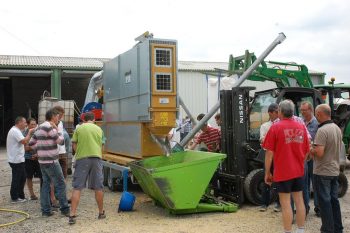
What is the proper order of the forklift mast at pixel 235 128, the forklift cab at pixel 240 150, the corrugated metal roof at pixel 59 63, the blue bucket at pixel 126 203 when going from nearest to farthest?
the blue bucket at pixel 126 203
the forklift cab at pixel 240 150
the forklift mast at pixel 235 128
the corrugated metal roof at pixel 59 63

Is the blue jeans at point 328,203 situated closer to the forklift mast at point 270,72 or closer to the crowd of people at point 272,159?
the crowd of people at point 272,159

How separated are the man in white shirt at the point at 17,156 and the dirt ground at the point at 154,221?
67 centimetres

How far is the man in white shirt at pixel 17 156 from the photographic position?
8.41 m

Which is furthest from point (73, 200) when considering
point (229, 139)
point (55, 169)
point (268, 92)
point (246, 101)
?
point (268, 92)

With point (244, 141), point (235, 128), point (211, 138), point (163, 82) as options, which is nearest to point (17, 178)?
point (163, 82)

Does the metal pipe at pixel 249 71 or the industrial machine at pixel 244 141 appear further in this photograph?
the metal pipe at pixel 249 71

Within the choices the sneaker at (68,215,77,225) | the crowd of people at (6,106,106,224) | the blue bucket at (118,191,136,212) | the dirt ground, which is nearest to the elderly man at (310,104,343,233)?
the dirt ground

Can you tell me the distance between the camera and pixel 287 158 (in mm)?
5250

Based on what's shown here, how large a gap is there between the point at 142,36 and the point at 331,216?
4612 millimetres

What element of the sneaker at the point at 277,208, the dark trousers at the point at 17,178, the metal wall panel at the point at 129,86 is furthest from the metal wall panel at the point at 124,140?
the sneaker at the point at 277,208

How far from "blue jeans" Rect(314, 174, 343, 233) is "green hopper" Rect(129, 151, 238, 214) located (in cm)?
187

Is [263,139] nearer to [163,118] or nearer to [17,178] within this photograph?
[163,118]

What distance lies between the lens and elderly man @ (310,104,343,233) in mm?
5340

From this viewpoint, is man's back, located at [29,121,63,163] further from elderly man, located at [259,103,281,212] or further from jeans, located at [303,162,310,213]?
jeans, located at [303,162,310,213]
